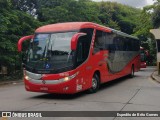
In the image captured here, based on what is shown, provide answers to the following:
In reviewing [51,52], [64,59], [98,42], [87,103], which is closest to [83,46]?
[64,59]

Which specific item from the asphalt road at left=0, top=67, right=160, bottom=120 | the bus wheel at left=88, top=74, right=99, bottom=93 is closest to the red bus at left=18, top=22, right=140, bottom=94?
the bus wheel at left=88, top=74, right=99, bottom=93

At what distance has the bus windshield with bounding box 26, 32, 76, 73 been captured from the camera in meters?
11.9

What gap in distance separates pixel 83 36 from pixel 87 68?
4.48ft

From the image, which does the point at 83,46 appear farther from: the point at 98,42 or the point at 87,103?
the point at 87,103

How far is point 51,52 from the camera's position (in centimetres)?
1216

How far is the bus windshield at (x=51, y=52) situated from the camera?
11.9 m

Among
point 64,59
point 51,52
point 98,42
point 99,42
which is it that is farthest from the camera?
point 99,42

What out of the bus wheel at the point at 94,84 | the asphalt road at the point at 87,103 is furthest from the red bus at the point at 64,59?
the asphalt road at the point at 87,103

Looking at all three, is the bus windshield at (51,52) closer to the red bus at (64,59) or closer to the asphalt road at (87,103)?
the red bus at (64,59)

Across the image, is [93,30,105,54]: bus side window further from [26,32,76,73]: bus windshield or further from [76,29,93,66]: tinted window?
[26,32,76,73]: bus windshield

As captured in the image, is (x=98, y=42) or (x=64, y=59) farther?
(x=98, y=42)

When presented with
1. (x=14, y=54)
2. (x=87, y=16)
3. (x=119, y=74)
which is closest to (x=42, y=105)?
(x=119, y=74)

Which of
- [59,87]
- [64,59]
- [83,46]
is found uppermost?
[83,46]

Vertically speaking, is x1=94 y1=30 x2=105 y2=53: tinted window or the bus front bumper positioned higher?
x1=94 y1=30 x2=105 y2=53: tinted window
